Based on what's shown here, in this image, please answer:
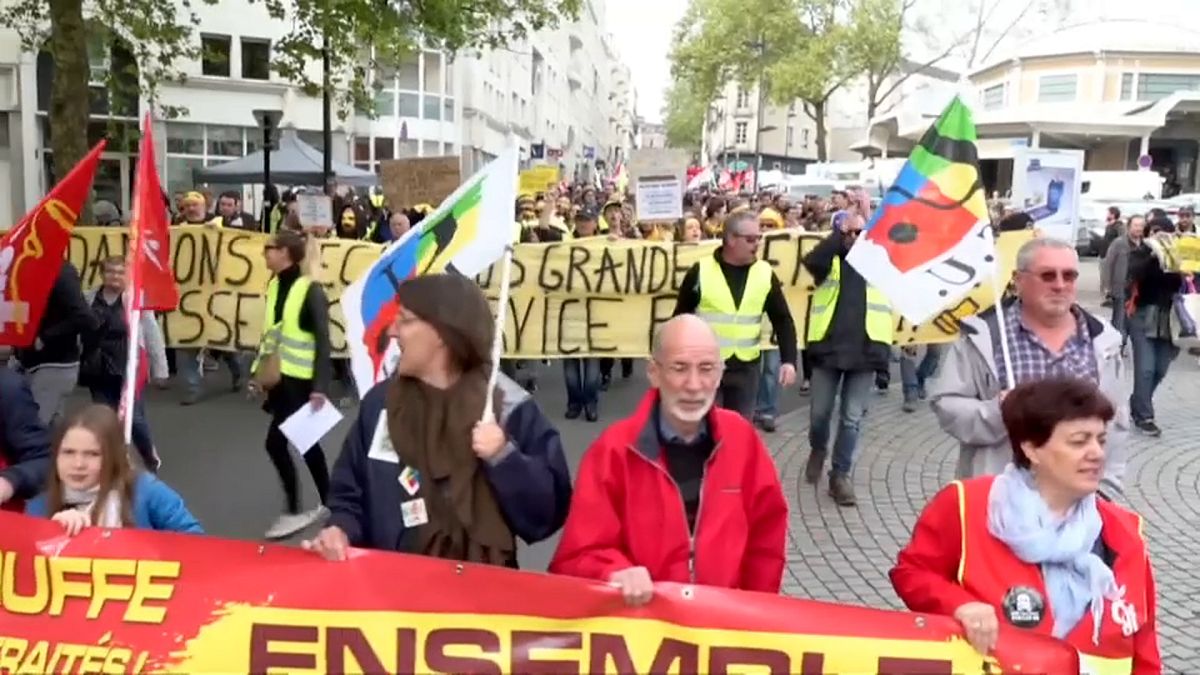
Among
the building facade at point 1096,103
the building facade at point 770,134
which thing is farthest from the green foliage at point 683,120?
the building facade at point 1096,103

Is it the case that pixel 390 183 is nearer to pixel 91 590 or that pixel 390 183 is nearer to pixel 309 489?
pixel 309 489

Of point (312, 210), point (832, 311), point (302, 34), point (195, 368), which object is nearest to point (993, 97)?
point (302, 34)

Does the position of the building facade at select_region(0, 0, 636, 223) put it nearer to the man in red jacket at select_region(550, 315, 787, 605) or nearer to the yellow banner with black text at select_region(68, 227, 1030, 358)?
the yellow banner with black text at select_region(68, 227, 1030, 358)

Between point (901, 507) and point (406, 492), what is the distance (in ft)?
15.9

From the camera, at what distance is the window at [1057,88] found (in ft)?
227

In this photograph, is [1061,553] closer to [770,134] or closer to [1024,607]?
[1024,607]

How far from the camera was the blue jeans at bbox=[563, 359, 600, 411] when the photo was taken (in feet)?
33.2

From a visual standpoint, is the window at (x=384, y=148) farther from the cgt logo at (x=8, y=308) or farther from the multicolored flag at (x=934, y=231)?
the multicolored flag at (x=934, y=231)

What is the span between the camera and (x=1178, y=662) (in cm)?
490

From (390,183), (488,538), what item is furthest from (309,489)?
(390,183)

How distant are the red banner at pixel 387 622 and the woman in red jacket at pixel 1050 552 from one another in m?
0.09

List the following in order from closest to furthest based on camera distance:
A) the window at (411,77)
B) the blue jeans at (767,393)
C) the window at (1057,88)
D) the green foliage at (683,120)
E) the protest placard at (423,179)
Answer: 1. the blue jeans at (767,393)
2. the protest placard at (423,179)
3. the window at (411,77)
4. the window at (1057,88)
5. the green foliage at (683,120)

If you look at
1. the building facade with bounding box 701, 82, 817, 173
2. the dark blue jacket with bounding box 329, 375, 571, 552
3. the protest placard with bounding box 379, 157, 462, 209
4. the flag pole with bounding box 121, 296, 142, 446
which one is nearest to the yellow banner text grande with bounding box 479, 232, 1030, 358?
the protest placard with bounding box 379, 157, 462, 209

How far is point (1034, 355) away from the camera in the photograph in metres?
3.82
